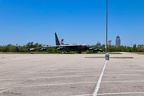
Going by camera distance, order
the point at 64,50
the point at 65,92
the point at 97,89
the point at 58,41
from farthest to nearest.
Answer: the point at 58,41
the point at 64,50
the point at 97,89
the point at 65,92

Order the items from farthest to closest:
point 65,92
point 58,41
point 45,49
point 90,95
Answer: point 45,49 → point 58,41 → point 65,92 → point 90,95

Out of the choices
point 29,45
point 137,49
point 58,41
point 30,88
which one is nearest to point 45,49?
point 58,41

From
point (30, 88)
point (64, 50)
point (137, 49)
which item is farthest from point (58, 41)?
point (30, 88)

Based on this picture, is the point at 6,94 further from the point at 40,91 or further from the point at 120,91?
the point at 120,91

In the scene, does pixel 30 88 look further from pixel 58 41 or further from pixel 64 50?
pixel 58 41

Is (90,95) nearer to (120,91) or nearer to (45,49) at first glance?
(120,91)

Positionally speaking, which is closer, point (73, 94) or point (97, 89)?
point (73, 94)

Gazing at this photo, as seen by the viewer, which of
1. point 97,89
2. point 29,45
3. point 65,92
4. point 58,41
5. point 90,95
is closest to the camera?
point 90,95

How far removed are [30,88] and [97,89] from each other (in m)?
2.35

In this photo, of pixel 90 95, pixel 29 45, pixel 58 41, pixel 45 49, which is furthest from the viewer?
pixel 29 45

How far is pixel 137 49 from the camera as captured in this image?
539 ft

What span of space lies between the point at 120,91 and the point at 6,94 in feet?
12.1

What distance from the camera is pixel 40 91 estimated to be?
11.3 m

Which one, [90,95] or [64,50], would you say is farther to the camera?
[64,50]
